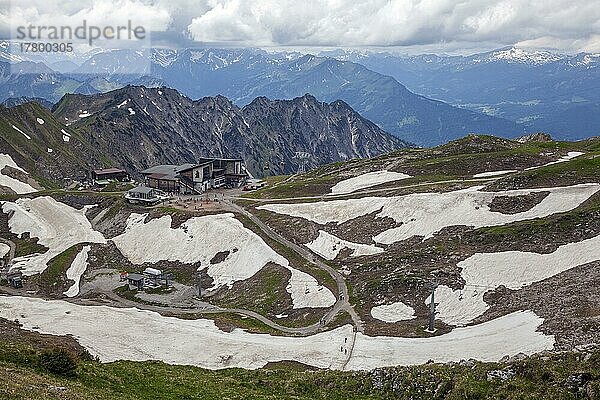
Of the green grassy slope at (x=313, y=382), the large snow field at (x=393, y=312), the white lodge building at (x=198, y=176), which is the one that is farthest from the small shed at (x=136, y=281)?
the white lodge building at (x=198, y=176)

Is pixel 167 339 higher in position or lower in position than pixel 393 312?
lower

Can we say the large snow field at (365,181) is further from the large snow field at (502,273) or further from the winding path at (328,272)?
the large snow field at (502,273)

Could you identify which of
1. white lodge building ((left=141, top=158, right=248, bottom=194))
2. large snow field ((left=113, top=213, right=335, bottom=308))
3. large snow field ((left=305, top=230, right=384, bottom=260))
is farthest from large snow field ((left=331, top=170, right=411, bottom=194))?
white lodge building ((left=141, top=158, right=248, bottom=194))

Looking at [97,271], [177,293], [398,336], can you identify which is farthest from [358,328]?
[97,271]

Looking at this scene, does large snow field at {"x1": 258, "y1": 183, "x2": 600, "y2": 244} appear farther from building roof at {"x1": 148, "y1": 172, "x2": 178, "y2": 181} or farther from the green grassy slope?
building roof at {"x1": 148, "y1": 172, "x2": 178, "y2": 181}

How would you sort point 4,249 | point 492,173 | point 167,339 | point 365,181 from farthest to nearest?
point 365,181 < point 4,249 < point 492,173 < point 167,339

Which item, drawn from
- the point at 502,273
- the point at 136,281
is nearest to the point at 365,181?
the point at 136,281

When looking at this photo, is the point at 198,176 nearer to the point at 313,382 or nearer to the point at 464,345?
the point at 464,345
